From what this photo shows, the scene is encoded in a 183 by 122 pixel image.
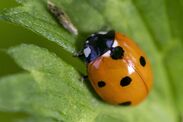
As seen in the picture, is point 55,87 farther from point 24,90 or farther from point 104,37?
point 104,37

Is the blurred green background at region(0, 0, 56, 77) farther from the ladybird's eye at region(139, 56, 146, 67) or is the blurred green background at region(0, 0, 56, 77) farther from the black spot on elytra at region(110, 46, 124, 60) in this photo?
the ladybird's eye at region(139, 56, 146, 67)

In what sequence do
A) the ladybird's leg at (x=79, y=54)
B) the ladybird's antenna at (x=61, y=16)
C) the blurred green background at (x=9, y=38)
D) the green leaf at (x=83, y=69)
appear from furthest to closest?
the blurred green background at (x=9, y=38), the ladybird's leg at (x=79, y=54), the ladybird's antenna at (x=61, y=16), the green leaf at (x=83, y=69)

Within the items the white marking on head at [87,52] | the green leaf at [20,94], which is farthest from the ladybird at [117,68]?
the green leaf at [20,94]

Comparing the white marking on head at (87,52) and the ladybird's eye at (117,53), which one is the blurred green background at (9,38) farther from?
the ladybird's eye at (117,53)

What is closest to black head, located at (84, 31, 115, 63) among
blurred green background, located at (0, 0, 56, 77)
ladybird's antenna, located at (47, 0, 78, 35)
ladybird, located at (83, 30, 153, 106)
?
ladybird, located at (83, 30, 153, 106)

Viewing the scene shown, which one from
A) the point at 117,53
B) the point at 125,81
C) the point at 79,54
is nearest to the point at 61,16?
the point at 79,54

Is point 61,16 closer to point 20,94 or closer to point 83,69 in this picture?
point 83,69
